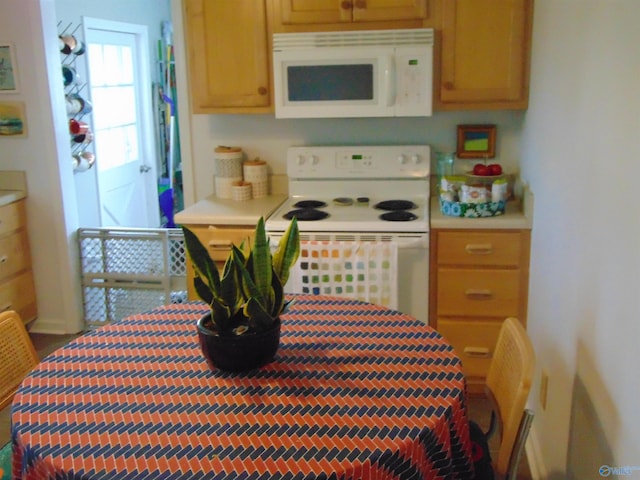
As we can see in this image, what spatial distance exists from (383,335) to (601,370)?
0.56 m

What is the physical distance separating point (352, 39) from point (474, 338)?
1.47m

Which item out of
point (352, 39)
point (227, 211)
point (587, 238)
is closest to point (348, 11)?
point (352, 39)

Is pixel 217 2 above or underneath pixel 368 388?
above

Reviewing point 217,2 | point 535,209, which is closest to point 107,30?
point 217,2

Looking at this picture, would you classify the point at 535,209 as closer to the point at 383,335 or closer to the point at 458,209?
the point at 458,209

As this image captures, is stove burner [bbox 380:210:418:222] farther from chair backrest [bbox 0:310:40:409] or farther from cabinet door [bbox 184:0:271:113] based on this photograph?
chair backrest [bbox 0:310:40:409]

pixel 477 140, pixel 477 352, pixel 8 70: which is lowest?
pixel 477 352

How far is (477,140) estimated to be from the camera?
10.6ft

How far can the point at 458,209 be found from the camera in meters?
2.88

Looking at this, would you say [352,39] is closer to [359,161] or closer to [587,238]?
[359,161]

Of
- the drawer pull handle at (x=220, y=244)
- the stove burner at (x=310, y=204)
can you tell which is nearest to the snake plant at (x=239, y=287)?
the drawer pull handle at (x=220, y=244)

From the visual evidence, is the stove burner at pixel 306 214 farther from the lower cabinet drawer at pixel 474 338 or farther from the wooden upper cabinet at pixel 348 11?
the wooden upper cabinet at pixel 348 11

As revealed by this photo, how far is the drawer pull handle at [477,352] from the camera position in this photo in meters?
2.92

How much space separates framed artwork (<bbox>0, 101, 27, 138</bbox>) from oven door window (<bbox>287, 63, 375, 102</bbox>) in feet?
4.99
